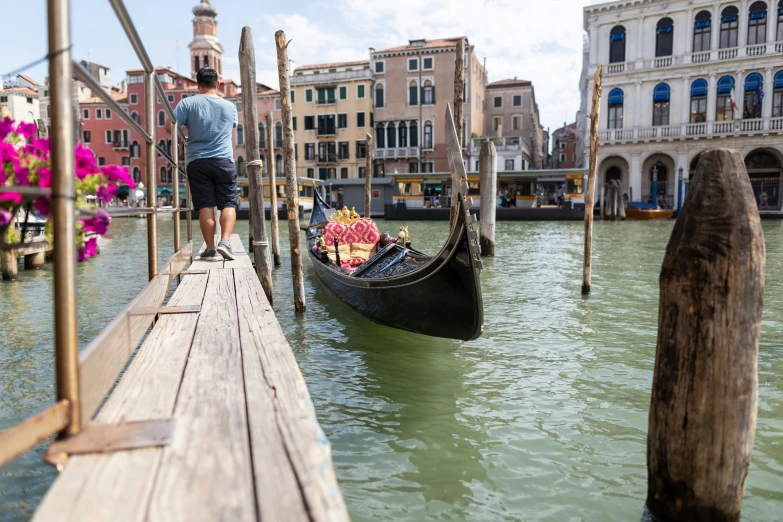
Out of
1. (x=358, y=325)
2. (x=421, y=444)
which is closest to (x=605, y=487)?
(x=421, y=444)

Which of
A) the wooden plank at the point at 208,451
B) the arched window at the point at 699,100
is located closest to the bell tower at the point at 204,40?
the arched window at the point at 699,100

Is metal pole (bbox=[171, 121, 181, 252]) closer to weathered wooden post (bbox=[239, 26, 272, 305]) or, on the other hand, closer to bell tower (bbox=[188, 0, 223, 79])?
weathered wooden post (bbox=[239, 26, 272, 305])

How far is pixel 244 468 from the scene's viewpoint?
3.84 ft

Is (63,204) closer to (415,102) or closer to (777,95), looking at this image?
(777,95)

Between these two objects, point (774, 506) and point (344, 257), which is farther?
point (344, 257)

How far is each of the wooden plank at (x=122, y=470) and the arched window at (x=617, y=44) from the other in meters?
26.5

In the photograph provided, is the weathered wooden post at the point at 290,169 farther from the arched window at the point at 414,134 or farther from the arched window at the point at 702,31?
the arched window at the point at 414,134

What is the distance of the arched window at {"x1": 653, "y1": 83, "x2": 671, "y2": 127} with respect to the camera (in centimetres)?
2470

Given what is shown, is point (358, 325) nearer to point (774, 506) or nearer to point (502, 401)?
point (502, 401)

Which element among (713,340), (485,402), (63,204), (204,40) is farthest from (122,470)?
(204,40)

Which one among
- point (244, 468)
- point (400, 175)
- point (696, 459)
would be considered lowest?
point (696, 459)

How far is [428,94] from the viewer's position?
31828 mm

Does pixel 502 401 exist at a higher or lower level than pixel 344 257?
lower

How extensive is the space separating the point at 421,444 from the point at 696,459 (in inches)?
50.6
